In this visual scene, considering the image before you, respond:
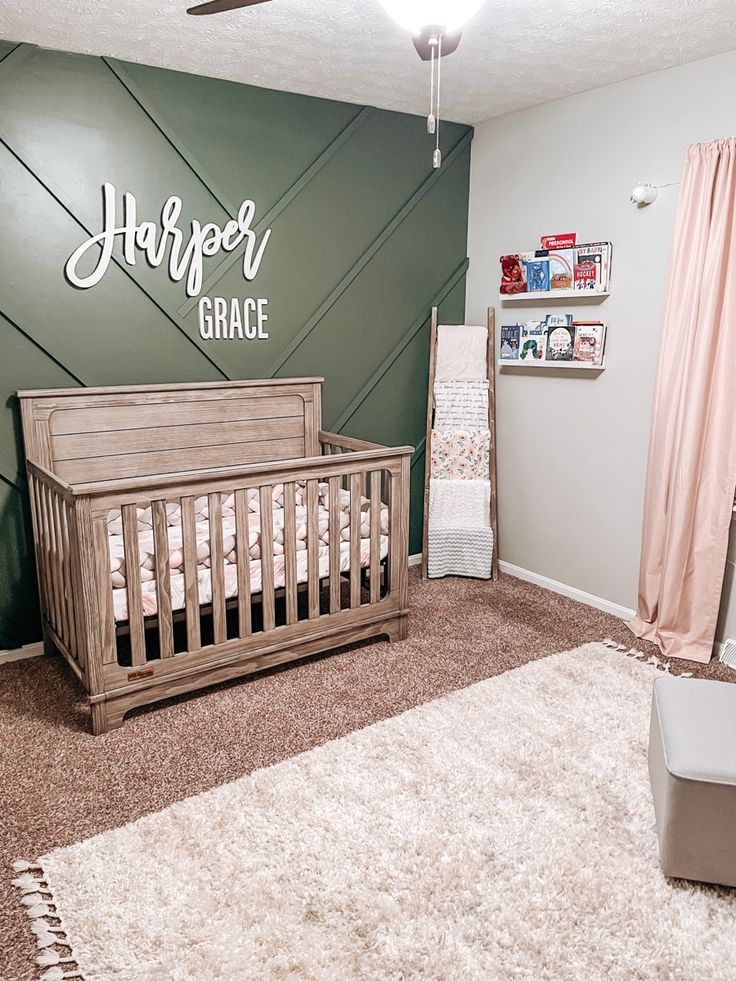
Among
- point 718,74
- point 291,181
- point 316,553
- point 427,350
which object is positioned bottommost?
point 316,553

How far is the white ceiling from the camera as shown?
2.34 metres

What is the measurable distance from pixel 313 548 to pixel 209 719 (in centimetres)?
73

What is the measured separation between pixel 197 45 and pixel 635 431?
2.34m

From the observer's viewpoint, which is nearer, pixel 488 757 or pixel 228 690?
pixel 488 757

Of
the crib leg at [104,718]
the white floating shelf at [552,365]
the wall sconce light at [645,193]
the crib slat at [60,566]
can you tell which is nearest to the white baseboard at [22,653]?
the crib slat at [60,566]

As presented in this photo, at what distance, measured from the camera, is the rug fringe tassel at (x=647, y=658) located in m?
2.87

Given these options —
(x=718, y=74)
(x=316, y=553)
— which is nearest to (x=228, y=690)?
(x=316, y=553)

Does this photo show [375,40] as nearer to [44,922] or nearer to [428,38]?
[428,38]

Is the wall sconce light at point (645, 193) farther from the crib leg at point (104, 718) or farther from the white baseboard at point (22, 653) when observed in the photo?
the white baseboard at point (22, 653)

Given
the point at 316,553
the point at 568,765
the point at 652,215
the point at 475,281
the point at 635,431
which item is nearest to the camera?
the point at 568,765

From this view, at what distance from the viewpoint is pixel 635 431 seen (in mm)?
3266

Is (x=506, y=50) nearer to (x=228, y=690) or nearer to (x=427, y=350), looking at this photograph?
(x=427, y=350)

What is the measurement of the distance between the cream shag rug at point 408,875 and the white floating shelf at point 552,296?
191 cm

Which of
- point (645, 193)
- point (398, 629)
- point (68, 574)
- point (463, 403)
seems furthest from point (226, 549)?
point (645, 193)
